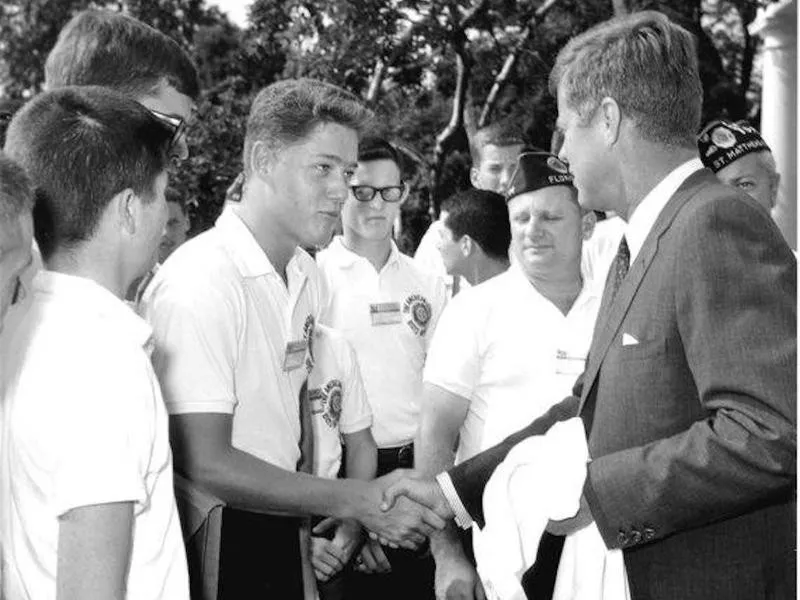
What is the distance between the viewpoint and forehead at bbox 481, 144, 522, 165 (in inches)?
254

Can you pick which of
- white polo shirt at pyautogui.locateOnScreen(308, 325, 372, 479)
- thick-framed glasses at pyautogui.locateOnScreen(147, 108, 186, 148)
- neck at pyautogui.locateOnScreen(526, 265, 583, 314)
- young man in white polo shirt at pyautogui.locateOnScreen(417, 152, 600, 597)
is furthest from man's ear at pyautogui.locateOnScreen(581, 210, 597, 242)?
thick-framed glasses at pyautogui.locateOnScreen(147, 108, 186, 148)

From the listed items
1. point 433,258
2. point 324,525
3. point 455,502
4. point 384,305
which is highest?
point 433,258

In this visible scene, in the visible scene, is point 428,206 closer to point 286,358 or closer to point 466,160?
point 466,160

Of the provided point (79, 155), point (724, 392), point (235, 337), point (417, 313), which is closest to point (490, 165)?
point (417, 313)

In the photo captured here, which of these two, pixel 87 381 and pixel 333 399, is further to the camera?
pixel 333 399

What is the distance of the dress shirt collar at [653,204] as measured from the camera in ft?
8.45

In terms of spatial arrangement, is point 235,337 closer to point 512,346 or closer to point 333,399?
point 333,399

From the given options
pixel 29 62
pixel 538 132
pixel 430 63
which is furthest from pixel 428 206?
pixel 29 62

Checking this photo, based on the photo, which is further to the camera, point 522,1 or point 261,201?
point 522,1

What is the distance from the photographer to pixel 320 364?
3.63 m

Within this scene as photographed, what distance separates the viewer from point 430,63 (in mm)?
13570

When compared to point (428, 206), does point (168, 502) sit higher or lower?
lower

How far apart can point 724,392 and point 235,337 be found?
1245 millimetres

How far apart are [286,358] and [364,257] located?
2.39 metres
